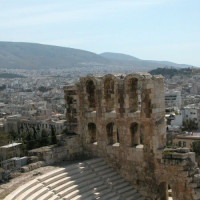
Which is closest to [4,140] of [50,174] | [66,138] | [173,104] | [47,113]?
[66,138]

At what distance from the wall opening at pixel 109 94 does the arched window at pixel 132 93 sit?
139 centimetres

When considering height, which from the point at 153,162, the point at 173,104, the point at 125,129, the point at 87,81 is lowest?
the point at 173,104

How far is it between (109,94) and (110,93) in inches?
3.0

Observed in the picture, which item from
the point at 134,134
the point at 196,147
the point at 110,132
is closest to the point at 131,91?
the point at 134,134

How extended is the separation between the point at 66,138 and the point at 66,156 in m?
0.95

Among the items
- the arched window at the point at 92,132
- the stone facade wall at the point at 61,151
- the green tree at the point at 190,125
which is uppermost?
the arched window at the point at 92,132

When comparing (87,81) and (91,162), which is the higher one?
(87,81)

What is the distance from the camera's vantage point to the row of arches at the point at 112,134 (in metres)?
19.6

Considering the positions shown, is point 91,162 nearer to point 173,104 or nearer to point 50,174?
point 50,174

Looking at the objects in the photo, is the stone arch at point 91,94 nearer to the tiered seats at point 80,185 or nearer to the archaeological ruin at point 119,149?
the archaeological ruin at point 119,149

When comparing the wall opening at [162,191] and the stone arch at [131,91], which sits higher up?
the stone arch at [131,91]

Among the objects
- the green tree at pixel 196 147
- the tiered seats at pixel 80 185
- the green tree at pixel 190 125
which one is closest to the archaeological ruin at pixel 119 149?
the tiered seats at pixel 80 185

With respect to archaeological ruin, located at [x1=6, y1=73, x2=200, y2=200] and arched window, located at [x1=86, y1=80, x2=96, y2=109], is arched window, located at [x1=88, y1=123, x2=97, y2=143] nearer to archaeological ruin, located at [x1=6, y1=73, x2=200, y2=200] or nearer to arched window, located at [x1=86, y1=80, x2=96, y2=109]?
archaeological ruin, located at [x1=6, y1=73, x2=200, y2=200]

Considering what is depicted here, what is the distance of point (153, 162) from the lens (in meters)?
18.4
